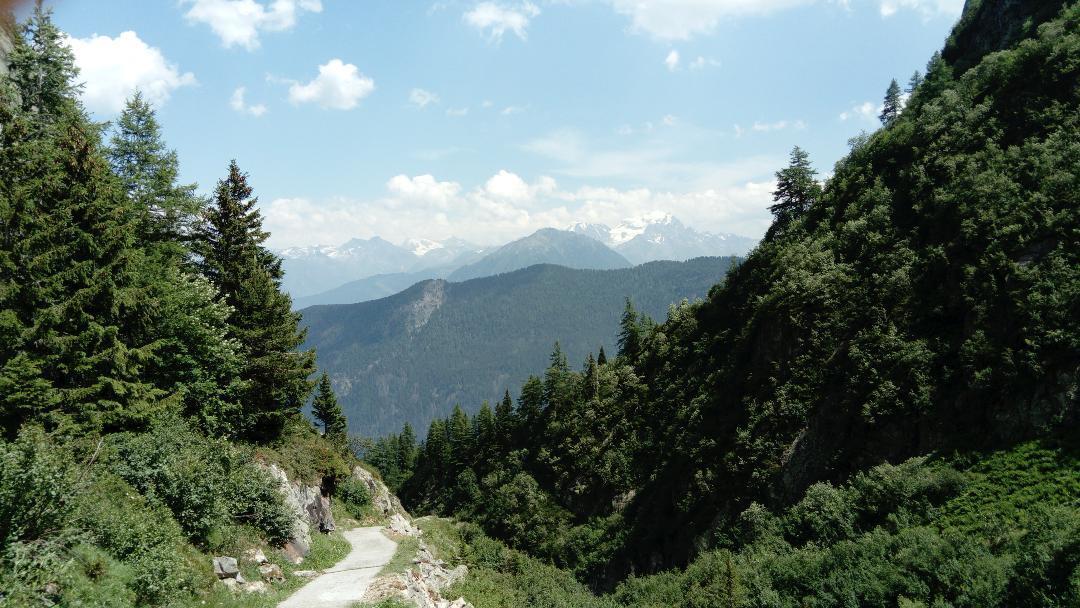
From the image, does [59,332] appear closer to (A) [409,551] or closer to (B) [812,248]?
(A) [409,551]

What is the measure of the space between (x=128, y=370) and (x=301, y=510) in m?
11.5

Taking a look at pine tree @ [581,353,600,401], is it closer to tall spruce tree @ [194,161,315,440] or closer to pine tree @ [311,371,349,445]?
pine tree @ [311,371,349,445]

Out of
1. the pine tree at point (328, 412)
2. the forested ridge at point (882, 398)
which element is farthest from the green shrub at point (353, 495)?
the pine tree at point (328, 412)

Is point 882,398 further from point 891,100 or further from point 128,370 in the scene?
point 891,100

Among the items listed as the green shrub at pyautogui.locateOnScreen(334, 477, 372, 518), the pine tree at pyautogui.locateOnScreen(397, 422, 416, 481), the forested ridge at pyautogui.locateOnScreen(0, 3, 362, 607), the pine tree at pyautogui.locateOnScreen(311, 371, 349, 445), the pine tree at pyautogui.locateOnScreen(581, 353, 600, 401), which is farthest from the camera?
the pine tree at pyautogui.locateOnScreen(397, 422, 416, 481)

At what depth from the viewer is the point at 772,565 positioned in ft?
79.7

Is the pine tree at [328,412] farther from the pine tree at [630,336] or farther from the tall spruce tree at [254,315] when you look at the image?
the tall spruce tree at [254,315]

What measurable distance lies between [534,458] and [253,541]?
5912cm

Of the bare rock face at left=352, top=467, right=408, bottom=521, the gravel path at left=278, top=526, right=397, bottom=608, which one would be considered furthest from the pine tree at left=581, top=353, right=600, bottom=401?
the gravel path at left=278, top=526, right=397, bottom=608

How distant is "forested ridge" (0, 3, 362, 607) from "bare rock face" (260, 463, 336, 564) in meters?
0.47

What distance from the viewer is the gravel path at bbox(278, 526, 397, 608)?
1659cm

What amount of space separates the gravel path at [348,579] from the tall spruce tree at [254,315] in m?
8.49

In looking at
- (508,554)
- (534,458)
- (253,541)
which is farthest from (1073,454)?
(534,458)

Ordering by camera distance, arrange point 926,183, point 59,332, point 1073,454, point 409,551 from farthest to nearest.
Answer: point 926,183 < point 409,551 < point 1073,454 < point 59,332
